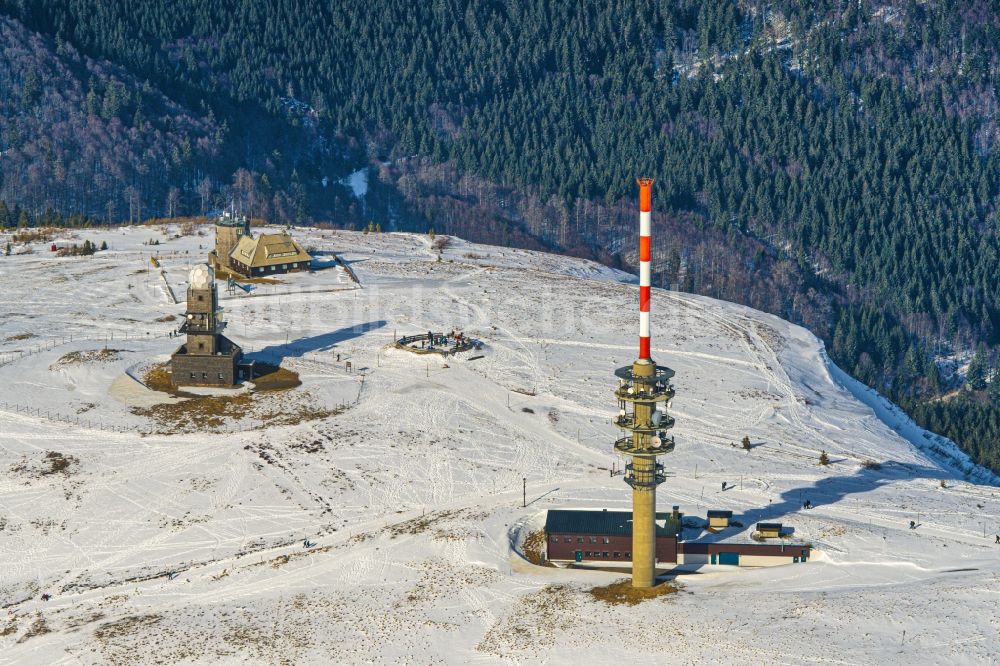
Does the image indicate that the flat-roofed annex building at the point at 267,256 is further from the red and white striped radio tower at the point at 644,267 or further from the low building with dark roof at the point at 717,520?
the red and white striped radio tower at the point at 644,267

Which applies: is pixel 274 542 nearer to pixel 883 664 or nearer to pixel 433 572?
pixel 433 572

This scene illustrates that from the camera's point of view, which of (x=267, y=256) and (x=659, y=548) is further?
(x=267, y=256)

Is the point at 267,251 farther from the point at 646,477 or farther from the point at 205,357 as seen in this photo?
the point at 646,477

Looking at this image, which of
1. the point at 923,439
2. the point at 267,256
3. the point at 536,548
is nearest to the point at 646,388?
the point at 536,548

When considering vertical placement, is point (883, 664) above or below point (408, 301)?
below

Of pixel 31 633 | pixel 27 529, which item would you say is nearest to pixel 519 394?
pixel 27 529

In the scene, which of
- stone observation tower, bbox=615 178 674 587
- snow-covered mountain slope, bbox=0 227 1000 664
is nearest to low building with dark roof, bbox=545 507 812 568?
snow-covered mountain slope, bbox=0 227 1000 664
